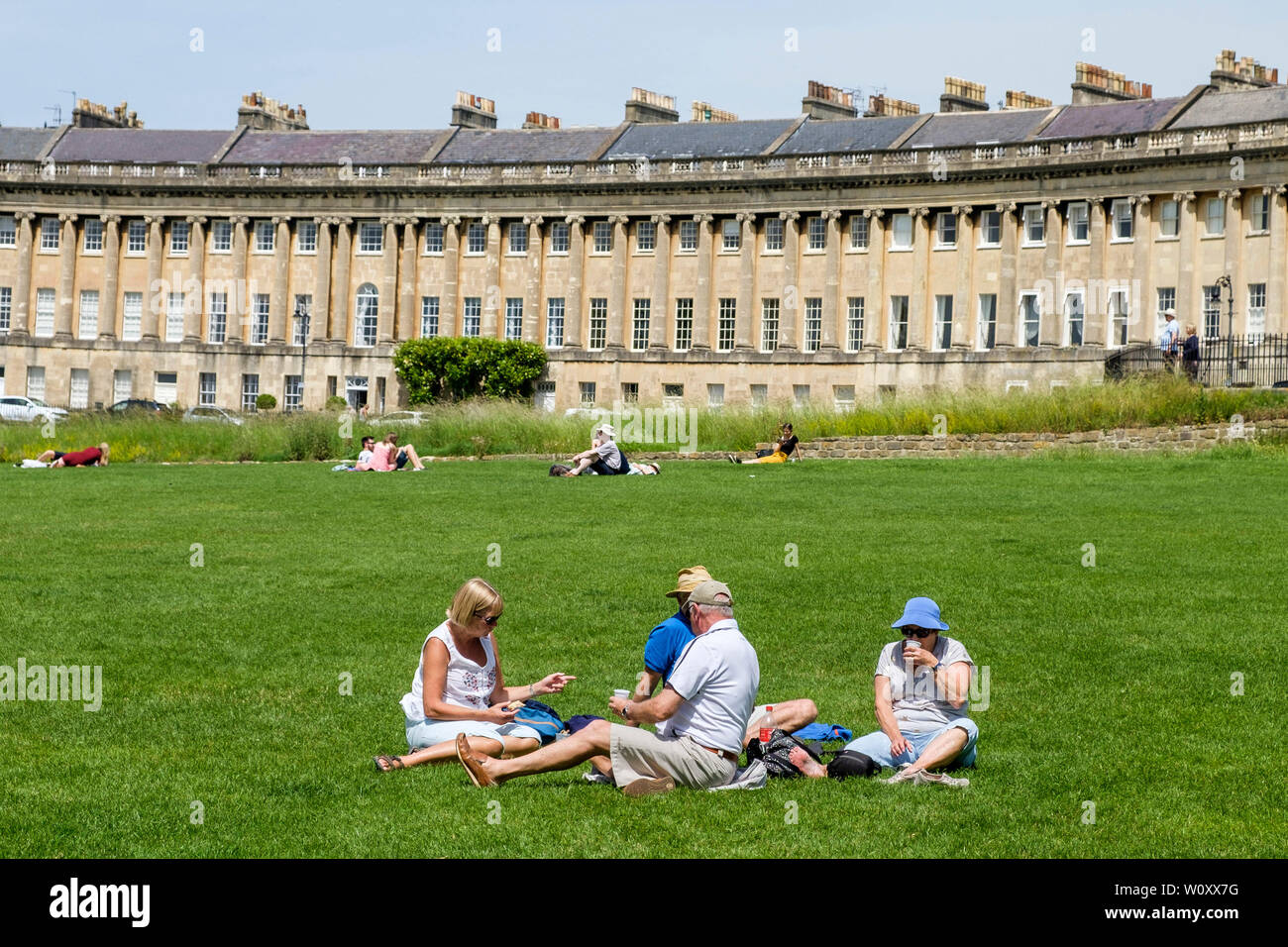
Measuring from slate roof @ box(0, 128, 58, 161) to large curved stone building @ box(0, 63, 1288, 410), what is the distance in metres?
0.25

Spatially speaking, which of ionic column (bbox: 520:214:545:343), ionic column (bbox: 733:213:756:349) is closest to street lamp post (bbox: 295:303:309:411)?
ionic column (bbox: 520:214:545:343)

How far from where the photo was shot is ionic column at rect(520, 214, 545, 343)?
75.7 metres

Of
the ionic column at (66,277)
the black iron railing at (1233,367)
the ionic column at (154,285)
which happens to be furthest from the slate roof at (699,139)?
the black iron railing at (1233,367)

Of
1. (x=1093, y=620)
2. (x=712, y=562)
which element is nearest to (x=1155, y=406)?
(x=712, y=562)

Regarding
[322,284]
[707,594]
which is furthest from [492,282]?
[707,594]

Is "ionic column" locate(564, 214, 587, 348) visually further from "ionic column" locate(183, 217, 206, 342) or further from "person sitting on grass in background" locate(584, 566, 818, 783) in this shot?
"person sitting on grass in background" locate(584, 566, 818, 783)

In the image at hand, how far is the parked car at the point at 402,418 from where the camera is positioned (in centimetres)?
5138

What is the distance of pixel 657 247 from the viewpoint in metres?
74.3

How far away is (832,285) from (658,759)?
61.6 m

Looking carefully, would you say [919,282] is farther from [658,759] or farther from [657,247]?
[658,759]
